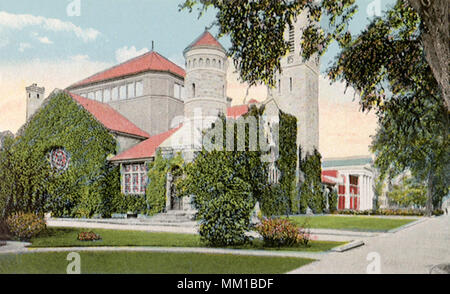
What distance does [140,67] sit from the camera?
684 centimetres

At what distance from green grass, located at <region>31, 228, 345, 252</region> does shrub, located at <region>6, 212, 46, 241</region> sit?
0.23 m

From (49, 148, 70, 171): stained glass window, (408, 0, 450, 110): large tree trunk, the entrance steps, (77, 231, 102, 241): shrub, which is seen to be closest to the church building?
(49, 148, 70, 171): stained glass window

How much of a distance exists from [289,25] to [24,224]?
6.84 meters

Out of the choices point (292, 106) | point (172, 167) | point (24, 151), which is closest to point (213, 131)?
point (24, 151)

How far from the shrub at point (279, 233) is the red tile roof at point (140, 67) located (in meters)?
4.20

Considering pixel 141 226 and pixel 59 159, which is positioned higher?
pixel 59 159

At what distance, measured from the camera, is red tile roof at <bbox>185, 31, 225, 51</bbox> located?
23.3ft

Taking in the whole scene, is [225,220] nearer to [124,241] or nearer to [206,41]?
[124,241]

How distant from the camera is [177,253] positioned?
25.2ft

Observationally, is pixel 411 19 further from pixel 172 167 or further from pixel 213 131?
pixel 172 167

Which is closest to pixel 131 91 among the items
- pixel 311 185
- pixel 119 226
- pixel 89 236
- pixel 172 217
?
pixel 119 226

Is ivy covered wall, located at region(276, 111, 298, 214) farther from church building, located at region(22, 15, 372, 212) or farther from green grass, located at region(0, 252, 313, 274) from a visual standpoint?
green grass, located at region(0, 252, 313, 274)

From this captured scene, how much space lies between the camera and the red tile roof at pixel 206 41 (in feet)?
23.3

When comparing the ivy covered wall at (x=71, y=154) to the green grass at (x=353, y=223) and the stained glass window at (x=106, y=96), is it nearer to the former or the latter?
the stained glass window at (x=106, y=96)
